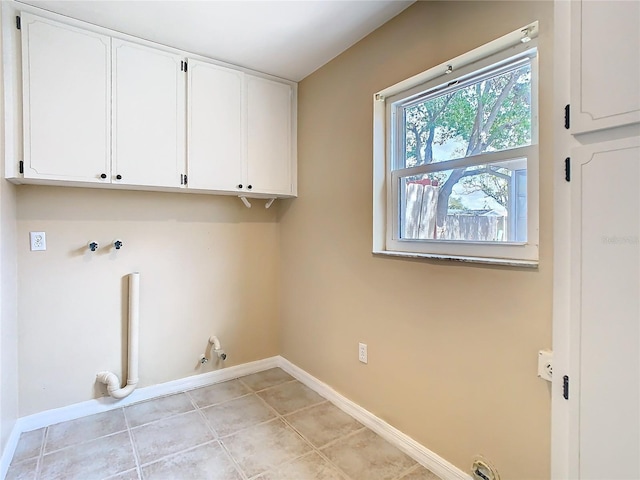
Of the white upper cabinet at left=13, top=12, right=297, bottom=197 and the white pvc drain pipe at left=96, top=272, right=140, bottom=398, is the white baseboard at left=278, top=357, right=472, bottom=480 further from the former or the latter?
the white upper cabinet at left=13, top=12, right=297, bottom=197

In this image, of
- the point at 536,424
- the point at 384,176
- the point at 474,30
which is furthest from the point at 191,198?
the point at 536,424

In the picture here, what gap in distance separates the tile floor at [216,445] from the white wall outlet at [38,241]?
1.11 metres

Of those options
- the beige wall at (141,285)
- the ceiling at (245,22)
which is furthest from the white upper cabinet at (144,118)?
the beige wall at (141,285)

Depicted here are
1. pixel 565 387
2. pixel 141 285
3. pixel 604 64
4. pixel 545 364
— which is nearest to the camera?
pixel 604 64

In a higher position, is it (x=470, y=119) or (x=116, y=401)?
(x=470, y=119)

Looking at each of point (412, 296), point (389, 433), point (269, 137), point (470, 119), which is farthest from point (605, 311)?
point (269, 137)

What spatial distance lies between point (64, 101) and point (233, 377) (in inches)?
87.9

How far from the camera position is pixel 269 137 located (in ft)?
8.83

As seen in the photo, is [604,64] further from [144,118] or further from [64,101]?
[64,101]

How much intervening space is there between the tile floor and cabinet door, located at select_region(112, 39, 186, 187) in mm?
1518

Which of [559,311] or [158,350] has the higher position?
[559,311]

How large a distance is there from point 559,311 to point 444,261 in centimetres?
59

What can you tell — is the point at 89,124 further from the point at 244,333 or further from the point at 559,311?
the point at 559,311

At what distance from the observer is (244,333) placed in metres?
2.96
